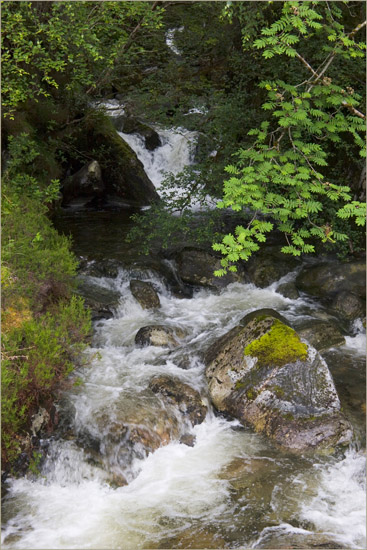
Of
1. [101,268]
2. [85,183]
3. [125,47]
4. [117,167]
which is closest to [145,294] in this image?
[101,268]

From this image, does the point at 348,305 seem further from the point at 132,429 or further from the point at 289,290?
the point at 132,429

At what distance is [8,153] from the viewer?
11094 mm

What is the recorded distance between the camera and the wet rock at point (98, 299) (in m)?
9.67

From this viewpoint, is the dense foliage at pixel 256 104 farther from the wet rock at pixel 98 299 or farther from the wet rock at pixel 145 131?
the wet rock at pixel 145 131

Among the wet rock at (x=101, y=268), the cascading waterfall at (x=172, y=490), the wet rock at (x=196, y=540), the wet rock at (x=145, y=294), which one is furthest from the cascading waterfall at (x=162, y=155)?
the wet rock at (x=196, y=540)

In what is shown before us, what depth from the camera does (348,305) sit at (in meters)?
9.98

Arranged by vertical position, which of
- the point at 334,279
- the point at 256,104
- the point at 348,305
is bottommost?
the point at 348,305

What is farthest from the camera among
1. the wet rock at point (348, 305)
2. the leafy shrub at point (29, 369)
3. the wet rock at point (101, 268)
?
the wet rock at point (101, 268)

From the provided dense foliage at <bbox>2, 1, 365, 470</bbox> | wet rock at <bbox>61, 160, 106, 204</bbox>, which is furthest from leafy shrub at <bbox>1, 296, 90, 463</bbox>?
wet rock at <bbox>61, 160, 106, 204</bbox>

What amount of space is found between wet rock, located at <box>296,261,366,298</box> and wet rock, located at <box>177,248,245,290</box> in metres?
1.47

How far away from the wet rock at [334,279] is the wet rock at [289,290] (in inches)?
8.4

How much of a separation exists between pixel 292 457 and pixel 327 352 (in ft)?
9.06

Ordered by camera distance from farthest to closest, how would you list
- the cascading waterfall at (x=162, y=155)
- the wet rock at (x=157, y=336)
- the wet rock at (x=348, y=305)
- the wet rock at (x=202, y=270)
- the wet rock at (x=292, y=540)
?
the cascading waterfall at (x=162, y=155), the wet rock at (x=202, y=270), the wet rock at (x=348, y=305), the wet rock at (x=157, y=336), the wet rock at (x=292, y=540)

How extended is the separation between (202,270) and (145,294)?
164cm
